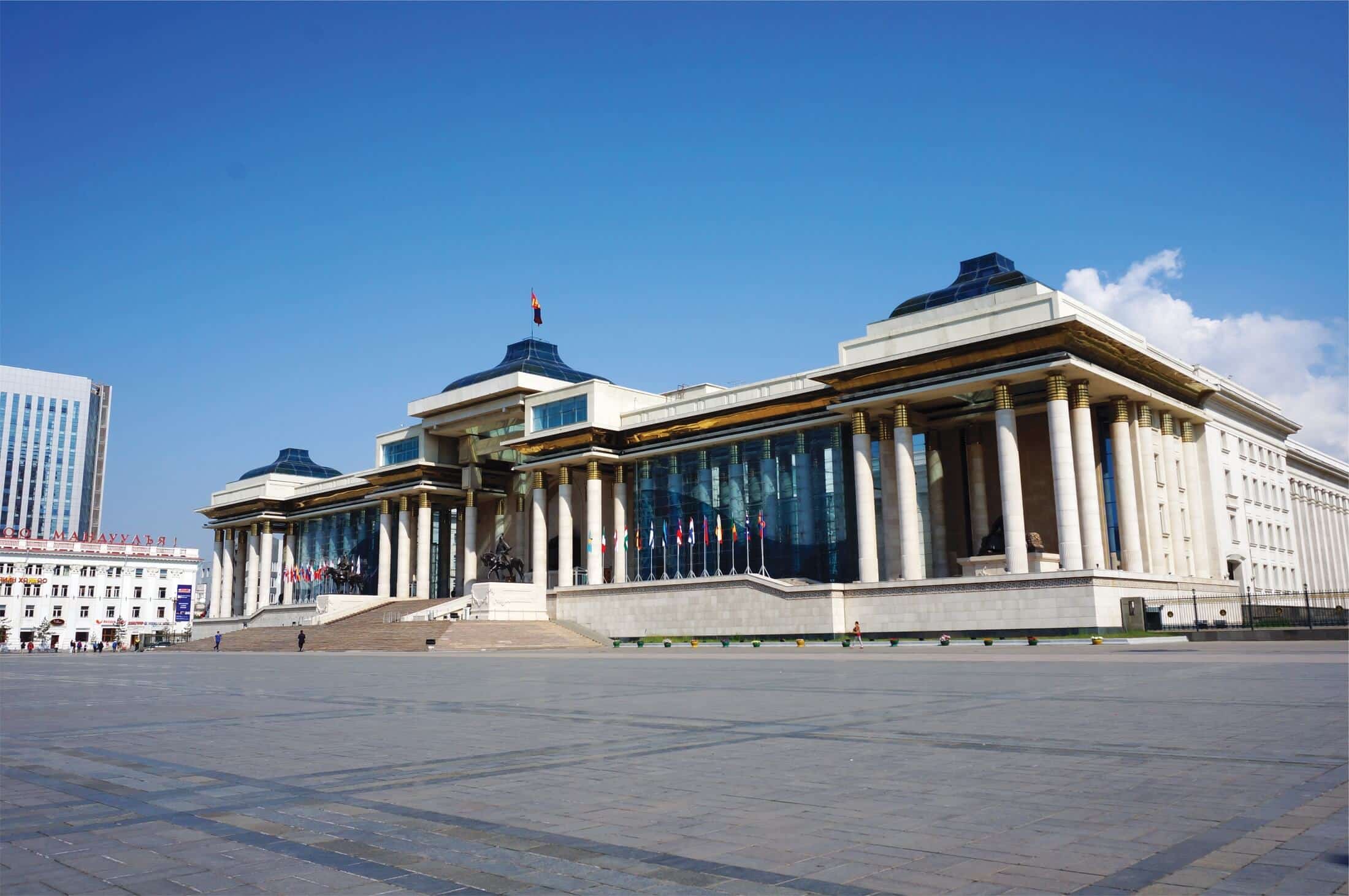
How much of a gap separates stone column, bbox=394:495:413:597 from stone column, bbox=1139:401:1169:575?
181 ft

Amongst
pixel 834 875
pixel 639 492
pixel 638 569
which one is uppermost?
pixel 639 492

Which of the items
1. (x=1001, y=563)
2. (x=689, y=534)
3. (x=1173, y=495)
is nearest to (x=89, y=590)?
(x=689, y=534)

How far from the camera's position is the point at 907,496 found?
5122cm

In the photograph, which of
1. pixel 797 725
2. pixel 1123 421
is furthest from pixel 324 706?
pixel 1123 421

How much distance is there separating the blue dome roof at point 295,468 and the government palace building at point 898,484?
80.0ft

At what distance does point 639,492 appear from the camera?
69.5m

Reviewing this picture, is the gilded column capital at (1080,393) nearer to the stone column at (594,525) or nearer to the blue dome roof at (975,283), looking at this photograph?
the blue dome roof at (975,283)

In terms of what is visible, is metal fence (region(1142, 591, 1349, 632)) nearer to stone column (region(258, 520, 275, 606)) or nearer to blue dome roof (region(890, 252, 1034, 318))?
blue dome roof (region(890, 252, 1034, 318))

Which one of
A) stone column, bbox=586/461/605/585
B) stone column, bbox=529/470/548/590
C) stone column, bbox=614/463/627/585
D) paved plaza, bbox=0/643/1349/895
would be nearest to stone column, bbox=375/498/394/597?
stone column, bbox=529/470/548/590

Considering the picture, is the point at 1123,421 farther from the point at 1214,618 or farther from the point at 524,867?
the point at 524,867

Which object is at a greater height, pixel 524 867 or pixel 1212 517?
pixel 1212 517

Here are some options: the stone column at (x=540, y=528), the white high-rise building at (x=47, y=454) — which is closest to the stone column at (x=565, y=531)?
the stone column at (x=540, y=528)

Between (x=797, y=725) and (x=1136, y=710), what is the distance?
15.6 ft

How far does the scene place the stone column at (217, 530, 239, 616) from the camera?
105 metres
